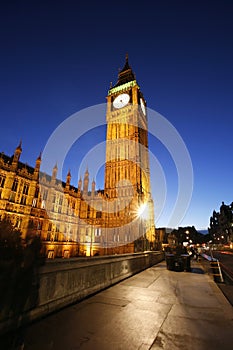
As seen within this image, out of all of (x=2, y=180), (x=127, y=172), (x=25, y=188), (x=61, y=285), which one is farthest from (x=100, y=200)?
(x=61, y=285)

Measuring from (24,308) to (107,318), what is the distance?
190cm

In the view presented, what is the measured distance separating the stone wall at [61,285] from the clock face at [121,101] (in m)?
54.3

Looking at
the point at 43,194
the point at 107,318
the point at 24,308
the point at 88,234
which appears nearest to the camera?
the point at 24,308

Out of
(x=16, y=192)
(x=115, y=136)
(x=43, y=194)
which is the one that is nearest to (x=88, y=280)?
(x=16, y=192)

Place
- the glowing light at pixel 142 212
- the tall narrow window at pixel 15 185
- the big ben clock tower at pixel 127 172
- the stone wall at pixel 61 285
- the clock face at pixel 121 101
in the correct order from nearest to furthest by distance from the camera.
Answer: the stone wall at pixel 61 285 → the tall narrow window at pixel 15 185 → the big ben clock tower at pixel 127 172 → the glowing light at pixel 142 212 → the clock face at pixel 121 101

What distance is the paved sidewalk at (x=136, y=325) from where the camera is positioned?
3.06 metres

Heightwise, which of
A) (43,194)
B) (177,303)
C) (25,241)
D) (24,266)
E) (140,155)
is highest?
(140,155)

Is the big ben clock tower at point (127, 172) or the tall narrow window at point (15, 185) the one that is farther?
the big ben clock tower at point (127, 172)

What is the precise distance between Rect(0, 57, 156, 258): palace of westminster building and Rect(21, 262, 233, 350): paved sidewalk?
32150 mm

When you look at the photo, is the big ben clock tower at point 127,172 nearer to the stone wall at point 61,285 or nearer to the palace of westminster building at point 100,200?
the palace of westminster building at point 100,200

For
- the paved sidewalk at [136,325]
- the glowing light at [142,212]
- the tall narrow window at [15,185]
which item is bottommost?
the paved sidewalk at [136,325]

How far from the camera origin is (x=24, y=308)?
3.65m

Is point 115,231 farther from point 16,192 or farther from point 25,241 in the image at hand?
point 25,241

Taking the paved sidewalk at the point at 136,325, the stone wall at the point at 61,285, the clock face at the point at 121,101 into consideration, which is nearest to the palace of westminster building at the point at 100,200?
the clock face at the point at 121,101
